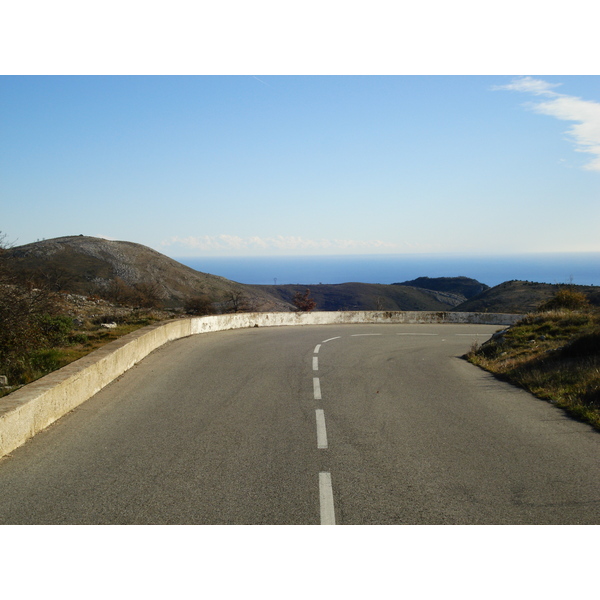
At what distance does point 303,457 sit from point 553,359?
871 centimetres

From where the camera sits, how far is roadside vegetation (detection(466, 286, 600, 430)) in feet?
29.2

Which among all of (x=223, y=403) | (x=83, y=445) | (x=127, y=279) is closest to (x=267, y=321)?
(x=223, y=403)

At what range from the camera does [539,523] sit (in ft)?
13.7

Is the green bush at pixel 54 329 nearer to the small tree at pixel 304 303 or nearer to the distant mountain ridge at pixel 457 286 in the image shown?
the small tree at pixel 304 303

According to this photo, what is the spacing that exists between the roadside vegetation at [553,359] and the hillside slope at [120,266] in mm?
81375

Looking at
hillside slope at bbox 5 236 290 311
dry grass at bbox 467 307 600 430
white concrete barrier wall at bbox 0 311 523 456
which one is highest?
hillside slope at bbox 5 236 290 311

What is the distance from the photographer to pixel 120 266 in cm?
11556

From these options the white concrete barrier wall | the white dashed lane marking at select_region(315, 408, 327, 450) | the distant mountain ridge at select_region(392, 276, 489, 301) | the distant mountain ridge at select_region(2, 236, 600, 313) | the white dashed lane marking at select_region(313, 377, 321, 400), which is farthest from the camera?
the distant mountain ridge at select_region(392, 276, 489, 301)

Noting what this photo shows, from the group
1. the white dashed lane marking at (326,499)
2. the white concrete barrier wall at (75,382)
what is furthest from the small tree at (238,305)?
the white dashed lane marking at (326,499)

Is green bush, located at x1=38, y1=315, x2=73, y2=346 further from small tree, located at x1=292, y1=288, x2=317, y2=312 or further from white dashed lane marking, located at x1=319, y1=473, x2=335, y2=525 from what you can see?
small tree, located at x1=292, y1=288, x2=317, y2=312

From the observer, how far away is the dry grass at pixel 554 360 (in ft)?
29.1

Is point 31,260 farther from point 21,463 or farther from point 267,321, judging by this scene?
point 21,463

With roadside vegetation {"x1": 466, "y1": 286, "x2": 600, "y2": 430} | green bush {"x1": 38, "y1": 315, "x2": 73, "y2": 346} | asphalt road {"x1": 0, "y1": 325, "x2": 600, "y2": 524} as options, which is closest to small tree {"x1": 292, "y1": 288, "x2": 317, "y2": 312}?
roadside vegetation {"x1": 466, "y1": 286, "x2": 600, "y2": 430}

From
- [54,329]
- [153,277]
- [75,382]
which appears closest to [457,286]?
[153,277]
